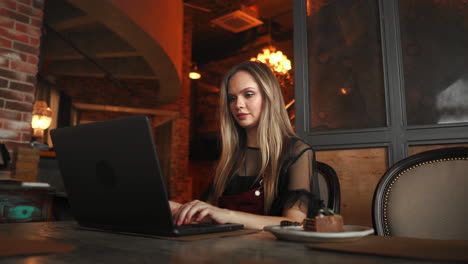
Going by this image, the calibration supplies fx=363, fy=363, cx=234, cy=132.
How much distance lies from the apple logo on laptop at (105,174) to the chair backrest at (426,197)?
2.66 feet

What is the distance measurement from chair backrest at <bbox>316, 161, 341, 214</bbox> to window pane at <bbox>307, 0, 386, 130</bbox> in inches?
28.1

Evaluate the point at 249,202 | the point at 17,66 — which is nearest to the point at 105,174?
the point at 249,202

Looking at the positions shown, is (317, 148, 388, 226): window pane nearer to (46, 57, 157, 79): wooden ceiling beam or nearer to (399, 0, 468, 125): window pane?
(399, 0, 468, 125): window pane

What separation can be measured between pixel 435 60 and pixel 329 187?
3.48ft

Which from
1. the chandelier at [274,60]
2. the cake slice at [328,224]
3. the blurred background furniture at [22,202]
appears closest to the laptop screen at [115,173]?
the cake slice at [328,224]

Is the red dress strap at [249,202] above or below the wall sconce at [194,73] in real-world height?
below

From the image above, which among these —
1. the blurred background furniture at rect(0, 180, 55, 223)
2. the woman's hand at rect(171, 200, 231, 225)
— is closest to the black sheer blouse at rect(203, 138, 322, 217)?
the woman's hand at rect(171, 200, 231, 225)

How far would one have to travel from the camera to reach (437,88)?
1.95 meters

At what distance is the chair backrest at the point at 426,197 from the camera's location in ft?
3.76

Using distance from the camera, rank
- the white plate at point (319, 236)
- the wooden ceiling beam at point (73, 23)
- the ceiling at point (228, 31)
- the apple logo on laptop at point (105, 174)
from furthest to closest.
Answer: the ceiling at point (228, 31) < the wooden ceiling beam at point (73, 23) < the apple logo on laptop at point (105, 174) < the white plate at point (319, 236)

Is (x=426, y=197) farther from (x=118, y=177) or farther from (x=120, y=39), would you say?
(x=120, y=39)

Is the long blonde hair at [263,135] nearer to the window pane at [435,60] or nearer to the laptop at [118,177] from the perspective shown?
the laptop at [118,177]

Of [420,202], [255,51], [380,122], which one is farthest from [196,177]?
[420,202]

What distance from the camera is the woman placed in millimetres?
1440
